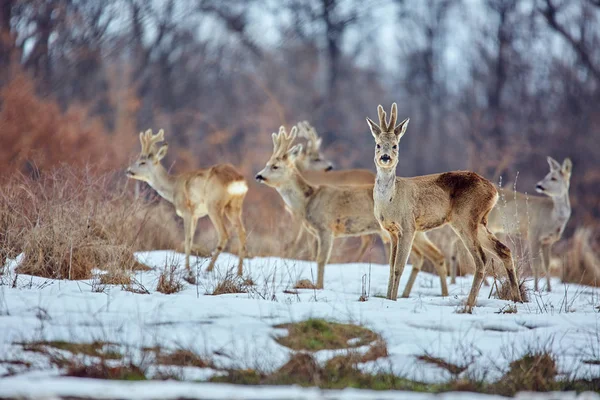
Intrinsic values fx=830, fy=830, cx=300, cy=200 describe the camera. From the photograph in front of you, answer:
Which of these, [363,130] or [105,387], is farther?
[363,130]

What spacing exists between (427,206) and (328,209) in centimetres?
244

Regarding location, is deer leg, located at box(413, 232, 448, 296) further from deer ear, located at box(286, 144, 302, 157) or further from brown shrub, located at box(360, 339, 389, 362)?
brown shrub, located at box(360, 339, 389, 362)

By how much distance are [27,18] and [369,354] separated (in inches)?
773

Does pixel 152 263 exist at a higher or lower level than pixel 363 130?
lower

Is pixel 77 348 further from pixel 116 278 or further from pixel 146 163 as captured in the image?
pixel 146 163

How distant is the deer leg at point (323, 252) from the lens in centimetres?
1072

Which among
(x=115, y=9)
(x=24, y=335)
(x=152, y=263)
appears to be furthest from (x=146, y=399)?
(x=115, y=9)

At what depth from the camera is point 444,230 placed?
45.4ft

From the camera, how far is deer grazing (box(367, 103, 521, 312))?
8953 millimetres

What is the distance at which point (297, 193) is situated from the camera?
11.9 m

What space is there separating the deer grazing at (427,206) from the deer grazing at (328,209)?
1653 mm

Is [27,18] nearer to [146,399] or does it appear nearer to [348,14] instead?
[348,14]

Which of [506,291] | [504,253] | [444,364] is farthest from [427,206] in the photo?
[444,364]

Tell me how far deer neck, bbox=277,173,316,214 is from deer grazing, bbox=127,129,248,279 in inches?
32.0
